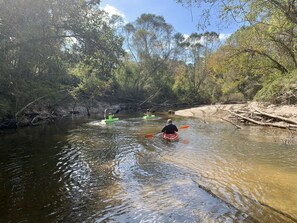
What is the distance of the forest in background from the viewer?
10.4 meters

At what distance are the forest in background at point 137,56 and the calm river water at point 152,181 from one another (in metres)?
4.26

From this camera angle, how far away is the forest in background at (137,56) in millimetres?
10422

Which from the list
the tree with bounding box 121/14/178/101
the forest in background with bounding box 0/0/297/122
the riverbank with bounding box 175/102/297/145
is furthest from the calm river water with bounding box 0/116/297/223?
the tree with bounding box 121/14/178/101

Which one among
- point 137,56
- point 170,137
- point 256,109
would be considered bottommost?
point 170,137

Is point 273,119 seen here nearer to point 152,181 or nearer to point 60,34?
point 152,181

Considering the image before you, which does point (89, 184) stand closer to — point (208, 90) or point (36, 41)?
point (36, 41)

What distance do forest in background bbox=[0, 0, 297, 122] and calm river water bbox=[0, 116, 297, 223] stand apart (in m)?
4.26

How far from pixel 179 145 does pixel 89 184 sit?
23.4 feet

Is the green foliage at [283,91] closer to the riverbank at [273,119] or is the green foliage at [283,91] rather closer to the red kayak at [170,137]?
the riverbank at [273,119]

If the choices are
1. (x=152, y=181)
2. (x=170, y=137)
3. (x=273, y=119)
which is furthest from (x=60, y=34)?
(x=273, y=119)

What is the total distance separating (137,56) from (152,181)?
4948cm

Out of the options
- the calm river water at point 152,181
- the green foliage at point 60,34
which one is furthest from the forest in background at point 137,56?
the calm river water at point 152,181

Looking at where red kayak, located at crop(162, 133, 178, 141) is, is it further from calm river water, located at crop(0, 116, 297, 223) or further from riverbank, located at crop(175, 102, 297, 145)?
riverbank, located at crop(175, 102, 297, 145)

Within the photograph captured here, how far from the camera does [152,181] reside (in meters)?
8.93
